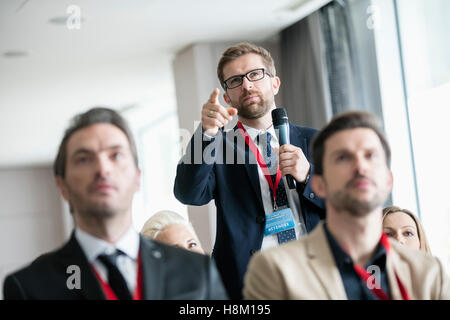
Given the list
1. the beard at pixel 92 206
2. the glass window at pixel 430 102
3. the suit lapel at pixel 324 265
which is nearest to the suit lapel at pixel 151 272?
the beard at pixel 92 206

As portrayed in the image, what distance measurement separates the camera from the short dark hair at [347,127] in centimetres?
146

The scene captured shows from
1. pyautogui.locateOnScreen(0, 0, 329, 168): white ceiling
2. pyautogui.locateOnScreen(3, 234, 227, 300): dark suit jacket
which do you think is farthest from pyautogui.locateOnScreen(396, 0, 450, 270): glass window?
pyautogui.locateOnScreen(3, 234, 227, 300): dark suit jacket

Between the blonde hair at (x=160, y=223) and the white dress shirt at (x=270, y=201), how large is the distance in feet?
1.83

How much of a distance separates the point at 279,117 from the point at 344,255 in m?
0.67

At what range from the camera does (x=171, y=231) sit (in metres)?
2.52

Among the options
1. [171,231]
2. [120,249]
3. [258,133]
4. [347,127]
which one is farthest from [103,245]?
[171,231]

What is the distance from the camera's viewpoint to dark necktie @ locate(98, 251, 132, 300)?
1338mm

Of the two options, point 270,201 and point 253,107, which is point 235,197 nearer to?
point 270,201

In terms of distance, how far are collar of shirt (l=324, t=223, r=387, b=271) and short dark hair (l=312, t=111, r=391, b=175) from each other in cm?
17

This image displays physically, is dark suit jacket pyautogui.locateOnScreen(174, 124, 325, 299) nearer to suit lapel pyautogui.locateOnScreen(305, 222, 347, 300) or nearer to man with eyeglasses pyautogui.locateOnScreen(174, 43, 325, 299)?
man with eyeglasses pyautogui.locateOnScreen(174, 43, 325, 299)

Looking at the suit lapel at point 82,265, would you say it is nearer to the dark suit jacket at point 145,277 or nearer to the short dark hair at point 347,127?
the dark suit jacket at point 145,277

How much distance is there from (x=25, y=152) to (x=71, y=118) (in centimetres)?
588
